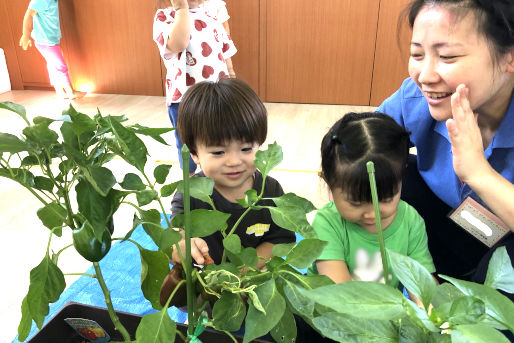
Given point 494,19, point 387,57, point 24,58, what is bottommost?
point 24,58

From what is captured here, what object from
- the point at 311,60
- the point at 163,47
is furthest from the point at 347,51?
the point at 163,47

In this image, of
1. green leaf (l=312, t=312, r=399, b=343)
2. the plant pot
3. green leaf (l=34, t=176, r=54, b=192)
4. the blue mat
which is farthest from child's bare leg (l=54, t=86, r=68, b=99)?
green leaf (l=312, t=312, r=399, b=343)

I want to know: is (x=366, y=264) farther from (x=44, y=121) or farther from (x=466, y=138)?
(x=44, y=121)

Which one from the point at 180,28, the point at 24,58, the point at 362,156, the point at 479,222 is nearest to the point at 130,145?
the point at 362,156

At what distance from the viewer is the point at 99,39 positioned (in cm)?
403

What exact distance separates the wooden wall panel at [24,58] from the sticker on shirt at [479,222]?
416cm

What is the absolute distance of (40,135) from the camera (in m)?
0.40

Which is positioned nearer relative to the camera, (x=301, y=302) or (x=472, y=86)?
(x=301, y=302)

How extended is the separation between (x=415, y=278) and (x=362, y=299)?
0.05 metres

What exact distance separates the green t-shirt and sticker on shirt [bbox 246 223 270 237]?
167 millimetres

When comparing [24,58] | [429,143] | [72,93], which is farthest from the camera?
[24,58]

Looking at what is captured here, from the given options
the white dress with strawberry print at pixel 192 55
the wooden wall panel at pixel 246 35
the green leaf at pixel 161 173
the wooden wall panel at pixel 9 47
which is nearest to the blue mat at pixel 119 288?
the white dress with strawberry print at pixel 192 55

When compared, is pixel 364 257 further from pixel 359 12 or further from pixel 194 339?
pixel 359 12

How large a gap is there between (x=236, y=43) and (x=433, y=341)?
378 cm
